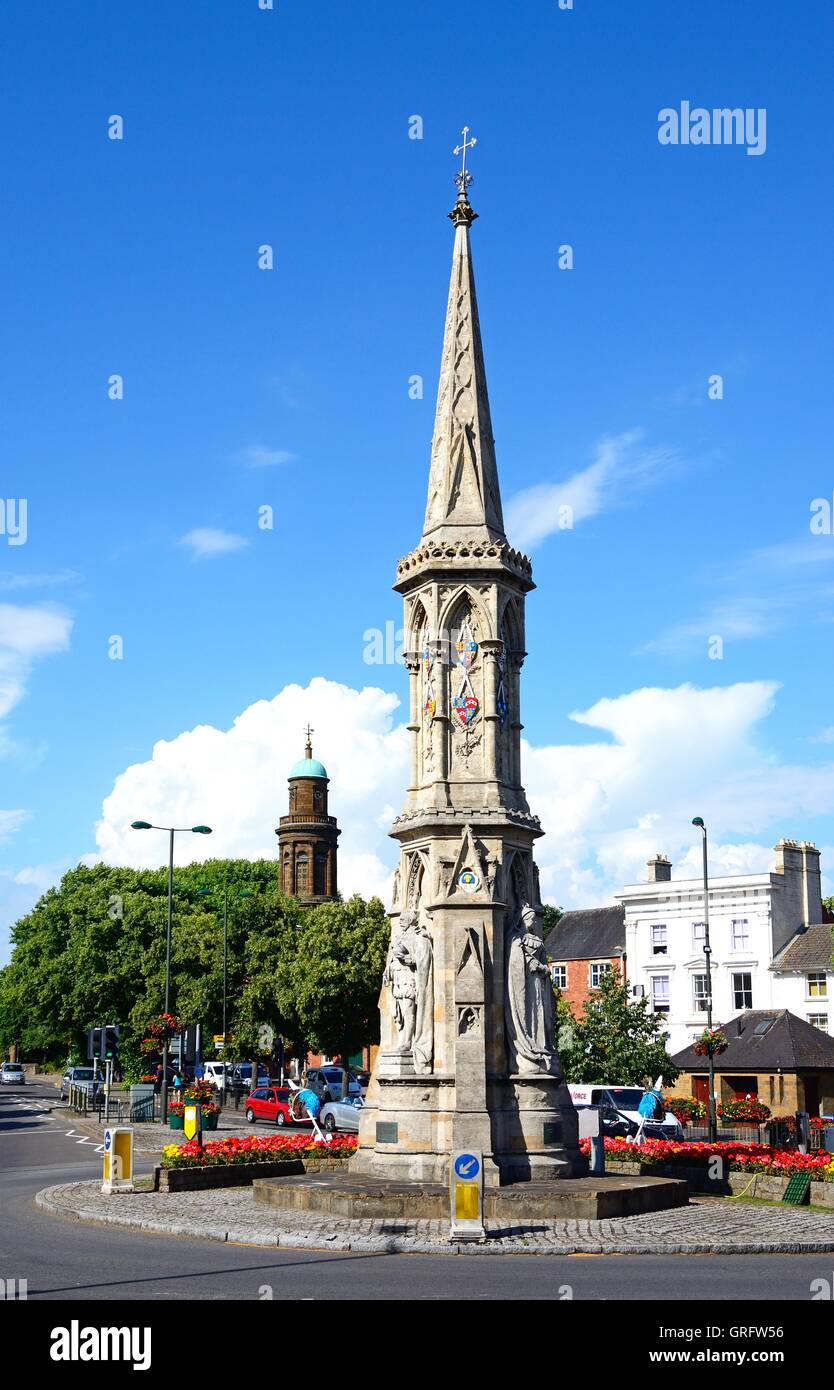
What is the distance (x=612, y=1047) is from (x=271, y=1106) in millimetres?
13357

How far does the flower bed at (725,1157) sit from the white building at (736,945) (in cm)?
3415

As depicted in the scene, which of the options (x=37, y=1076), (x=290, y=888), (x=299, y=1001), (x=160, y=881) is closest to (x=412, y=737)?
(x=299, y=1001)

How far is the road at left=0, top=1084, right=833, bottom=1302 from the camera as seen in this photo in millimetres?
13781

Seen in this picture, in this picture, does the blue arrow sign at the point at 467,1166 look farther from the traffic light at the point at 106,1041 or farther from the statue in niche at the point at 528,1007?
the traffic light at the point at 106,1041

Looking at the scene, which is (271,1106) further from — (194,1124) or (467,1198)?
(467,1198)

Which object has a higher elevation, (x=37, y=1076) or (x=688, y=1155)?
(x=688, y=1155)

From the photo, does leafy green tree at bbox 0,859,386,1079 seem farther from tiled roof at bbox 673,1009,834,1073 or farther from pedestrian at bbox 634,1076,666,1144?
tiled roof at bbox 673,1009,834,1073

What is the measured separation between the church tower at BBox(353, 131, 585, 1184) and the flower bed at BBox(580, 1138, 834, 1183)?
3.61 m

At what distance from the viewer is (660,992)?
6600 centimetres

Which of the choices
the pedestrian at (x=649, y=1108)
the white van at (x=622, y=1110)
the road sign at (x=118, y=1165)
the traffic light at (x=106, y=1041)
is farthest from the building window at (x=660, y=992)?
the road sign at (x=118, y=1165)

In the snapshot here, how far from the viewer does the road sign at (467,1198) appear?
17.4 m
